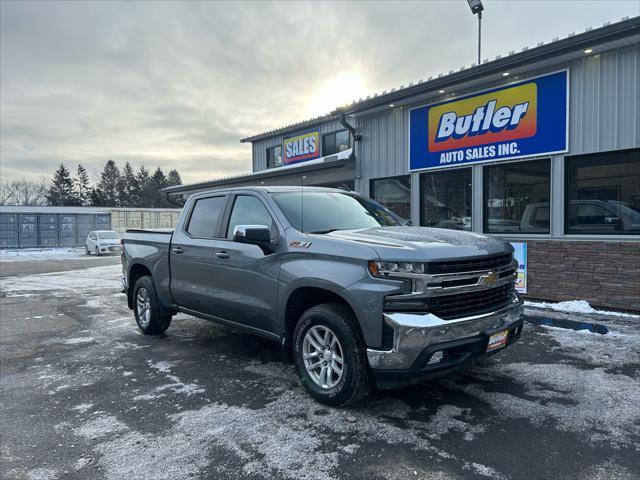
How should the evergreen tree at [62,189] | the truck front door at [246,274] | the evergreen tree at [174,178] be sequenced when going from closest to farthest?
→ the truck front door at [246,274], the evergreen tree at [62,189], the evergreen tree at [174,178]

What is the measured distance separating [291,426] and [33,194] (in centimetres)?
10423

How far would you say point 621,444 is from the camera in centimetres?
328

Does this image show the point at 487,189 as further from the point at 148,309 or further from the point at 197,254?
the point at 148,309

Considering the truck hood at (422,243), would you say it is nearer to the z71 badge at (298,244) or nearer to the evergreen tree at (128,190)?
the z71 badge at (298,244)

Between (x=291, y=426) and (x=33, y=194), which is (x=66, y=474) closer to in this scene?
(x=291, y=426)

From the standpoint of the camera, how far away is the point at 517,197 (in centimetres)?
890

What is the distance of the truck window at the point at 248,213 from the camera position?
4.81 m

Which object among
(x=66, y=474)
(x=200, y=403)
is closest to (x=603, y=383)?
(x=200, y=403)

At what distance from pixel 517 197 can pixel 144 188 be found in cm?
9203

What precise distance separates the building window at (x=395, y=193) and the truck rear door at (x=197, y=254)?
5733 mm

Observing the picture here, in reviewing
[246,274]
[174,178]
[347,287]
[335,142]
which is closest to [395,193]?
[335,142]

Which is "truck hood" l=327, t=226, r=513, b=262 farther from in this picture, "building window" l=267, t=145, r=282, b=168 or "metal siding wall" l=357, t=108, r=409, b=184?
"building window" l=267, t=145, r=282, b=168

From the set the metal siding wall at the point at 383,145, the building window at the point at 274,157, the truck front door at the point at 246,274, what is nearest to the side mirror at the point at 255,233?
the truck front door at the point at 246,274

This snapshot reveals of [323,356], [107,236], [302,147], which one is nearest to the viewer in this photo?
[323,356]
